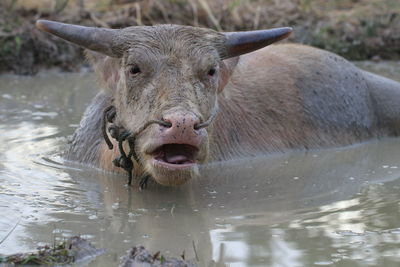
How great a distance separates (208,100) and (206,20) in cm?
702

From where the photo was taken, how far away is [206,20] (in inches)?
521

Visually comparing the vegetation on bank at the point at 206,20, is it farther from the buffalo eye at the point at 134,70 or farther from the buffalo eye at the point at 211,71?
the buffalo eye at the point at 211,71

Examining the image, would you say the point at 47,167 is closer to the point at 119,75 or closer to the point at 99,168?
the point at 99,168

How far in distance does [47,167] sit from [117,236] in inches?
89.8

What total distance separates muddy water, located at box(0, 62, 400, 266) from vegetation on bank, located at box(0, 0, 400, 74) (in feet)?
11.1

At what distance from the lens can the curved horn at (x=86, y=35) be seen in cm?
635

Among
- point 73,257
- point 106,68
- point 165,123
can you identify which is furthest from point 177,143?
point 106,68

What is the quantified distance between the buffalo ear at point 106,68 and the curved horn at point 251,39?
0.88 metres

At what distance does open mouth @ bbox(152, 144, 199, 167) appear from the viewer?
575 centimetres

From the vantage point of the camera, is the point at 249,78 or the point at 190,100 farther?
the point at 249,78

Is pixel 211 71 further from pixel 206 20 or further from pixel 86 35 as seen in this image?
pixel 206 20

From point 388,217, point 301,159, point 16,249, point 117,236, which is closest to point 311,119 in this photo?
point 301,159

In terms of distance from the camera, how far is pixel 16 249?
4793 mm

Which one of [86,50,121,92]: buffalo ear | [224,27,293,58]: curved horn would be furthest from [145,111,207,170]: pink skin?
[224,27,293,58]: curved horn
